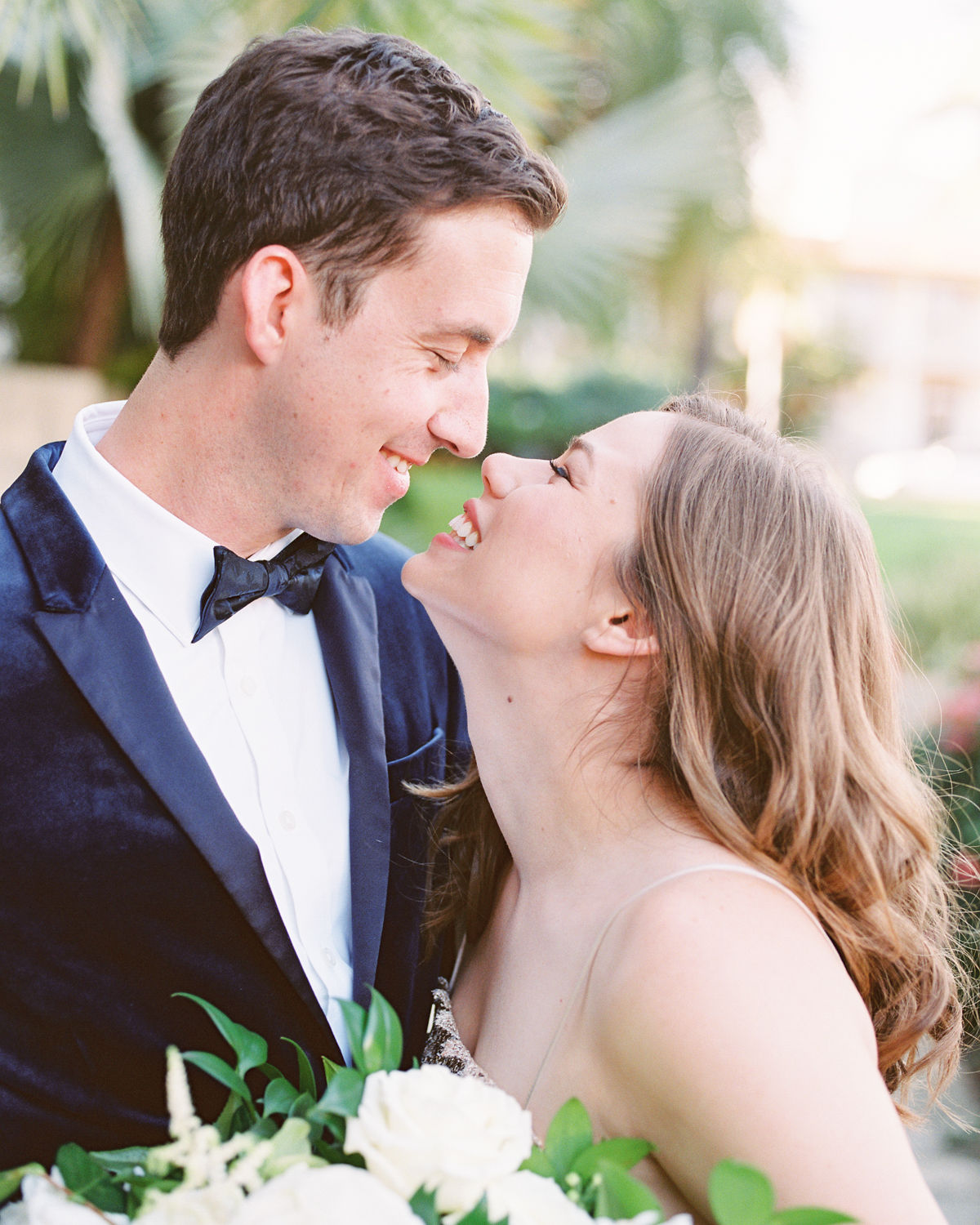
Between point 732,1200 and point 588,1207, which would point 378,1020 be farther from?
point 732,1200

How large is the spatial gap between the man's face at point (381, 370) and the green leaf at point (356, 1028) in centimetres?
94

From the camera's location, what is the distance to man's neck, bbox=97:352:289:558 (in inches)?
74.0

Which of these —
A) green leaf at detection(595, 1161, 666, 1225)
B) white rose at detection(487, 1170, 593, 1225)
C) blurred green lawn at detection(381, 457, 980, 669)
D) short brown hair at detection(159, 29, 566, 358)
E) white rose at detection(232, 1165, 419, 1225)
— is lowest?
blurred green lawn at detection(381, 457, 980, 669)

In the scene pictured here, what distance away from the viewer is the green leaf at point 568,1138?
115 centimetres

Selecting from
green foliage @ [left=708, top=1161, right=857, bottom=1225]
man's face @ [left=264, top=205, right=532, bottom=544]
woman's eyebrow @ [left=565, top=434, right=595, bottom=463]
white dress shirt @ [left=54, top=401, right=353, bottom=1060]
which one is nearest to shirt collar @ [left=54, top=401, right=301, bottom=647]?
white dress shirt @ [left=54, top=401, right=353, bottom=1060]

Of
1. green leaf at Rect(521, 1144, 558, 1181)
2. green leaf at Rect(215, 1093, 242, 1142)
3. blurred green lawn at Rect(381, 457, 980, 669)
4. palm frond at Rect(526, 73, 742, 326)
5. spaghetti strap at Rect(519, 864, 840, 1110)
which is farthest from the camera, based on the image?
blurred green lawn at Rect(381, 457, 980, 669)

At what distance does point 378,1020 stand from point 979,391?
42.4 meters

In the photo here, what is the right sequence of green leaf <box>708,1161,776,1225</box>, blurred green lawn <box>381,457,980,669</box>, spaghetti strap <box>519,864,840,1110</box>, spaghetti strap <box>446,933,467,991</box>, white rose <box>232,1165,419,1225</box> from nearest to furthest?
white rose <box>232,1165,419,1225</box>
green leaf <box>708,1161,776,1225</box>
spaghetti strap <box>519,864,840,1110</box>
spaghetti strap <box>446,933,467,991</box>
blurred green lawn <box>381,457,980,669</box>

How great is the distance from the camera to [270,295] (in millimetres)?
1873

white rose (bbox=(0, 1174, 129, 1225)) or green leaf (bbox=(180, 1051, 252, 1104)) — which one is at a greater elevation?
white rose (bbox=(0, 1174, 129, 1225))

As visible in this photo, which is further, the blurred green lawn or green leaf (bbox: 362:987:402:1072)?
the blurred green lawn

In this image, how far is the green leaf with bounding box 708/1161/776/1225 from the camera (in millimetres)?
1016

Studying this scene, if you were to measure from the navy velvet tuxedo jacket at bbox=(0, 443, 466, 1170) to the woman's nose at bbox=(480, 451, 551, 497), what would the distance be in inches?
24.5

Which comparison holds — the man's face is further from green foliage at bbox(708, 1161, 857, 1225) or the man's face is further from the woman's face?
green foliage at bbox(708, 1161, 857, 1225)
